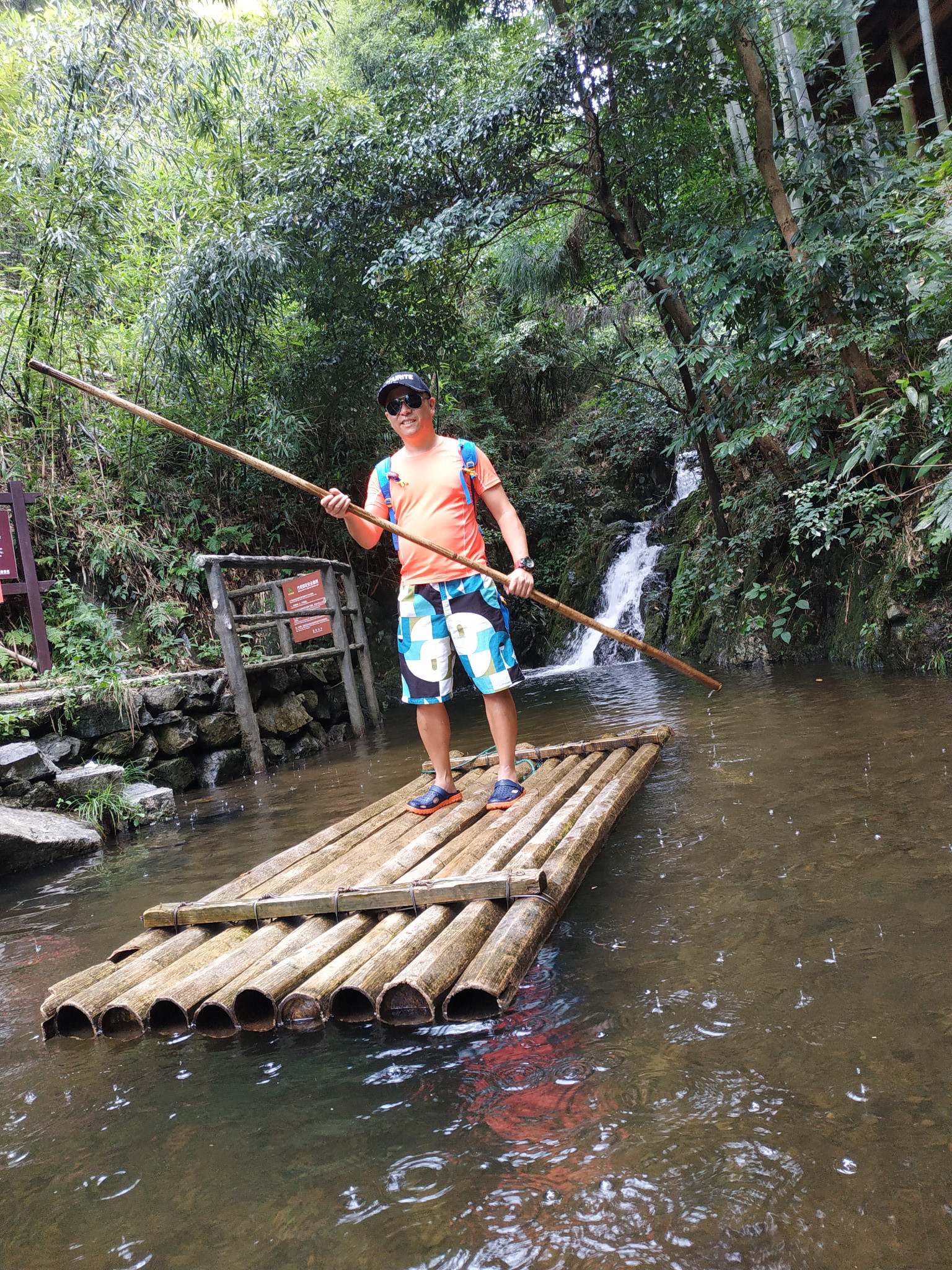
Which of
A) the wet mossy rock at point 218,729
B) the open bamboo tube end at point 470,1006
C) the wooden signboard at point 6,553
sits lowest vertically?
the open bamboo tube end at point 470,1006

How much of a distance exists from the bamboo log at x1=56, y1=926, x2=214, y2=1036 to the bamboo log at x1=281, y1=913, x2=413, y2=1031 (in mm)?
513

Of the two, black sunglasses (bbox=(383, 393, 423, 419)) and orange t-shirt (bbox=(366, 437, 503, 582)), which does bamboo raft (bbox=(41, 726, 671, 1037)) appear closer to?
orange t-shirt (bbox=(366, 437, 503, 582))

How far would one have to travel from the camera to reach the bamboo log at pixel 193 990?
2.21m

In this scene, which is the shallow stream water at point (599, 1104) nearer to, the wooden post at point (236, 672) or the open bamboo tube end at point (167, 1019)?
the open bamboo tube end at point (167, 1019)

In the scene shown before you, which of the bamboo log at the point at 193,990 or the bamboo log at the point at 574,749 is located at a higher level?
the bamboo log at the point at 574,749

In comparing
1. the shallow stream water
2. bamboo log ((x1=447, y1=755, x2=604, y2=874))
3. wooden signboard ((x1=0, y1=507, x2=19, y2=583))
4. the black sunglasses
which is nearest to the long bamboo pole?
the black sunglasses

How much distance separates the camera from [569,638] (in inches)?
501

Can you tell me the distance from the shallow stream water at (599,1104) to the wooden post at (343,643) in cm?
556

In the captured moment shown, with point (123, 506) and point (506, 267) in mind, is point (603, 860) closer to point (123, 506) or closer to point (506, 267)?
point (123, 506)

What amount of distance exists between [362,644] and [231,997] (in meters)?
7.17

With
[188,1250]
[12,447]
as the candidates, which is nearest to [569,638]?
[12,447]

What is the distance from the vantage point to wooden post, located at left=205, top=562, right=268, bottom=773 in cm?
706

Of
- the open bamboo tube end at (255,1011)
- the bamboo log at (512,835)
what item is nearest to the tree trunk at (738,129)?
the bamboo log at (512,835)

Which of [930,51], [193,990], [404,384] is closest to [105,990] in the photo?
[193,990]
